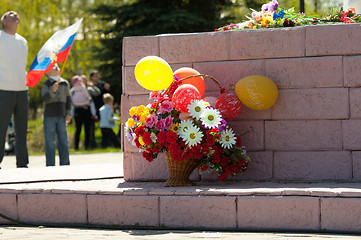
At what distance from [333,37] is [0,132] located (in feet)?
15.9

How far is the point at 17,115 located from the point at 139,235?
14.7 feet

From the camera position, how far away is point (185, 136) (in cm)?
604

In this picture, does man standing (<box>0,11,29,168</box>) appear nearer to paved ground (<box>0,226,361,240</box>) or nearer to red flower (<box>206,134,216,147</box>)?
paved ground (<box>0,226,361,240</box>)

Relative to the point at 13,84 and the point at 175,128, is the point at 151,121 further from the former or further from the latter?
the point at 13,84

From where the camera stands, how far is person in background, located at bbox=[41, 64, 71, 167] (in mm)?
10156

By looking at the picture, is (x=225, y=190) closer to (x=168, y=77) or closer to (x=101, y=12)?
(x=168, y=77)

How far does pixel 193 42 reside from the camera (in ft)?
22.6

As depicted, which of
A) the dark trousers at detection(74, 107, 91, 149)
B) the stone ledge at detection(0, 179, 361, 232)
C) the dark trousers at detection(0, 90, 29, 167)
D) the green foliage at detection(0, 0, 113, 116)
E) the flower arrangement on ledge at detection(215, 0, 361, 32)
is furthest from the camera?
the green foliage at detection(0, 0, 113, 116)

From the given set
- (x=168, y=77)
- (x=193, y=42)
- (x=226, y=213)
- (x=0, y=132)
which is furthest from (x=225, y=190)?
(x=0, y=132)

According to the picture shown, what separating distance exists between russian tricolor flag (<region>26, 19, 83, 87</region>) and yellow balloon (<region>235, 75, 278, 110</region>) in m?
3.27

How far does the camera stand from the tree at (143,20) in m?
21.1

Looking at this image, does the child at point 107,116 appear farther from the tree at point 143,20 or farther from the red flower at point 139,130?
the red flower at point 139,130

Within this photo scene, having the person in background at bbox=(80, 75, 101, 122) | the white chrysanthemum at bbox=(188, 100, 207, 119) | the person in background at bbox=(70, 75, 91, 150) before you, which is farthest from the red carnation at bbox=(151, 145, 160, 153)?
the person in background at bbox=(80, 75, 101, 122)

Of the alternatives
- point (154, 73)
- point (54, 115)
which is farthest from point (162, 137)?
point (54, 115)
